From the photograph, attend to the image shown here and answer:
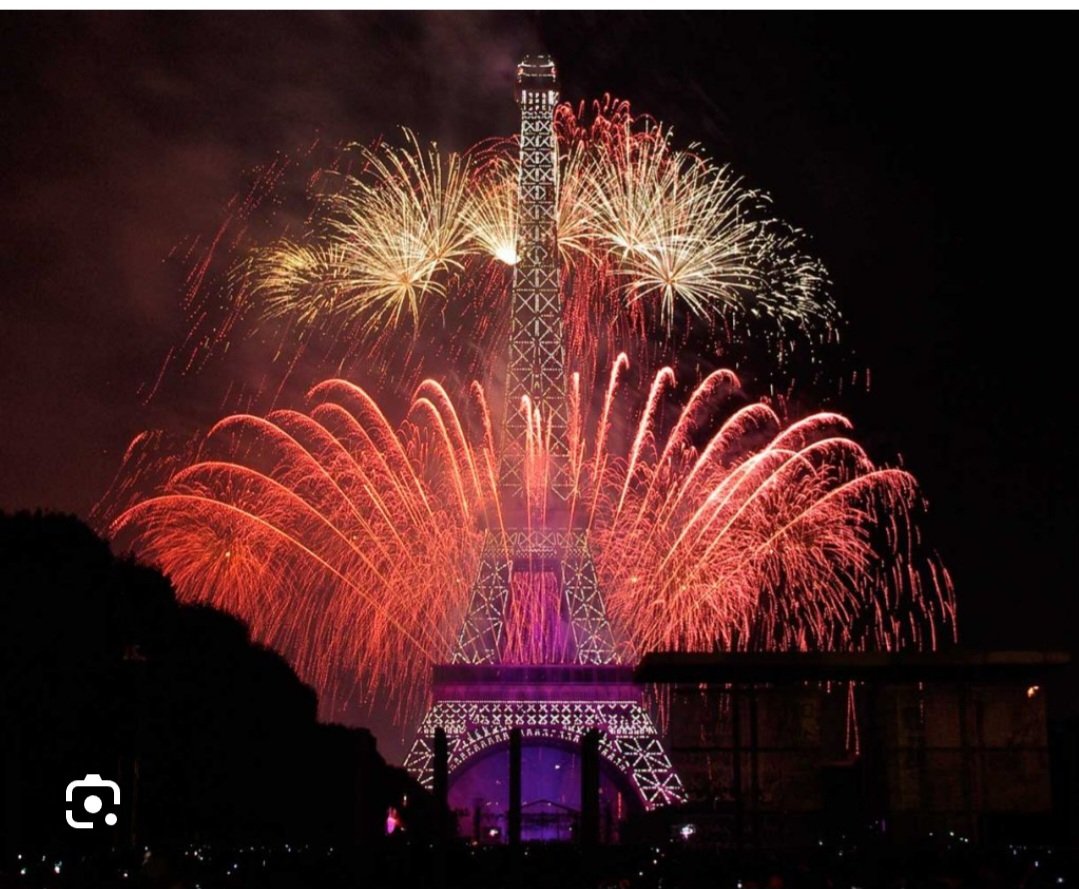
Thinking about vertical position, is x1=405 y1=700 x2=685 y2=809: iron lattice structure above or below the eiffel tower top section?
below

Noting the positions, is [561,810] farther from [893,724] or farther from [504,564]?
[893,724]

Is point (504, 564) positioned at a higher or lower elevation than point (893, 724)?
A: higher

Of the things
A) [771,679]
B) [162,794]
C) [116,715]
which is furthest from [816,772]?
[162,794]

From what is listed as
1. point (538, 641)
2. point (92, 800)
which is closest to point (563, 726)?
point (538, 641)

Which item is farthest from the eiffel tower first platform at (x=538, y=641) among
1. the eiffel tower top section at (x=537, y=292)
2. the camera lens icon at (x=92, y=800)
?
the camera lens icon at (x=92, y=800)

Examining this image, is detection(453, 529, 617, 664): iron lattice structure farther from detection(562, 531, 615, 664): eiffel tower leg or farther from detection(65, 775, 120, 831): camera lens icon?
detection(65, 775, 120, 831): camera lens icon

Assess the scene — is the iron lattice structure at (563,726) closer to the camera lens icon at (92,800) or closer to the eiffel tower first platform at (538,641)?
the eiffel tower first platform at (538,641)

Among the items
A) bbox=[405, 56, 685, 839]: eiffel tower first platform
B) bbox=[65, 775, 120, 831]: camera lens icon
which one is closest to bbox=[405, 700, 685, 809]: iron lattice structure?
bbox=[405, 56, 685, 839]: eiffel tower first platform

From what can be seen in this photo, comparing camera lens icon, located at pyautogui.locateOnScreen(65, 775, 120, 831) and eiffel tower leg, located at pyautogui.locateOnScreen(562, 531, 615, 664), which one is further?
eiffel tower leg, located at pyautogui.locateOnScreen(562, 531, 615, 664)
